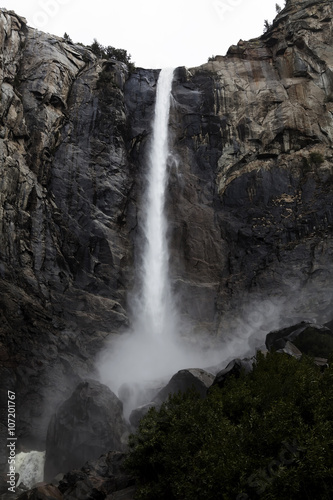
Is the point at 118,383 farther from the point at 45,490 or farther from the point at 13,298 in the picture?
the point at 45,490

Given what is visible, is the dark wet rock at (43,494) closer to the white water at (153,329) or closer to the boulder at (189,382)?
the boulder at (189,382)

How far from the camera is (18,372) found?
23.0 meters

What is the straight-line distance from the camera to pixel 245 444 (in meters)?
11.4

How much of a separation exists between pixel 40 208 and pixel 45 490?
19.5 meters

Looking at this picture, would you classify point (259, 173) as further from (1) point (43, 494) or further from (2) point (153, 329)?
(1) point (43, 494)

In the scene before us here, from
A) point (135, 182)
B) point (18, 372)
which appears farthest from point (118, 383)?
point (135, 182)

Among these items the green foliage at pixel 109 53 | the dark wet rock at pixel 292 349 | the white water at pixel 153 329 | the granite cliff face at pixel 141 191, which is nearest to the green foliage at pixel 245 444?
the dark wet rock at pixel 292 349

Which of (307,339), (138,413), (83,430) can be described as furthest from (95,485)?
(307,339)

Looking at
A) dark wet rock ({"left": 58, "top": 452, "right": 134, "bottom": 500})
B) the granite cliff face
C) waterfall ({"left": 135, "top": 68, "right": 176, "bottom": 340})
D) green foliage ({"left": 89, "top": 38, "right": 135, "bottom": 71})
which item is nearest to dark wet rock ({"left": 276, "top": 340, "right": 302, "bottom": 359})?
the granite cliff face

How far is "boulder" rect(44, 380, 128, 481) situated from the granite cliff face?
6.41 feet

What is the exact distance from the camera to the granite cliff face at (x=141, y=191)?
26578 millimetres

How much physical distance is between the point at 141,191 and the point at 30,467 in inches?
910

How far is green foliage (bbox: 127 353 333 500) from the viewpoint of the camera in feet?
31.8

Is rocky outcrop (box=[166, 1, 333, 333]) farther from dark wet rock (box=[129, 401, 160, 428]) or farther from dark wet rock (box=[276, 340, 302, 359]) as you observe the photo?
dark wet rock (box=[129, 401, 160, 428])
